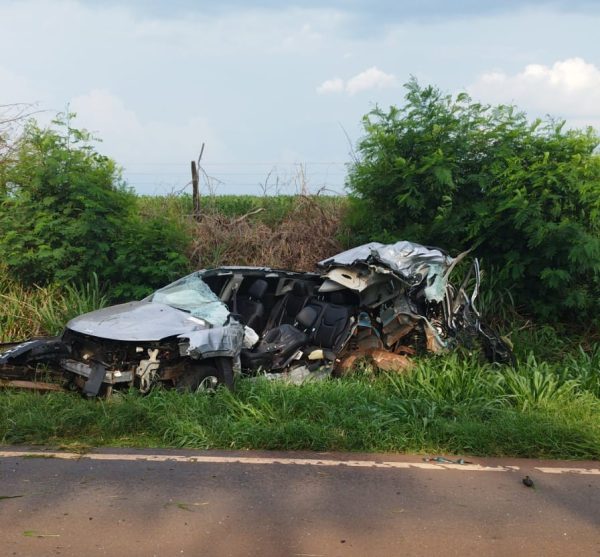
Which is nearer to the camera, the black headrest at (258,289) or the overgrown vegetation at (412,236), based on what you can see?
the overgrown vegetation at (412,236)

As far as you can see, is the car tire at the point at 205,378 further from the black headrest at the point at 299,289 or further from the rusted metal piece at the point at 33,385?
the black headrest at the point at 299,289

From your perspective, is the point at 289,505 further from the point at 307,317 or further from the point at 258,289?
the point at 258,289

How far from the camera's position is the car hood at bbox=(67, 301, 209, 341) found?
240 inches

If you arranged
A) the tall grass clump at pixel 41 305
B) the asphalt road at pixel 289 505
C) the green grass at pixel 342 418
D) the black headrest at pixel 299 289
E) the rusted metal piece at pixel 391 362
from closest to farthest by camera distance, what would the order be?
1. the asphalt road at pixel 289 505
2. the green grass at pixel 342 418
3. the rusted metal piece at pixel 391 362
4. the black headrest at pixel 299 289
5. the tall grass clump at pixel 41 305

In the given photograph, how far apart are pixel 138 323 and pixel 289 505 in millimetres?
2779

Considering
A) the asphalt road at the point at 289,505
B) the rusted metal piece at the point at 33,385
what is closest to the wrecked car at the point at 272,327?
the rusted metal piece at the point at 33,385

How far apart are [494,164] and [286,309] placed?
3.62 meters

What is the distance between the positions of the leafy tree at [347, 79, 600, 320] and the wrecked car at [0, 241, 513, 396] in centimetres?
164

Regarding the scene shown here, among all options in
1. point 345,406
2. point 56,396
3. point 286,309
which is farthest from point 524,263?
point 56,396

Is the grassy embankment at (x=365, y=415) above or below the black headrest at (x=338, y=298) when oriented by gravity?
below

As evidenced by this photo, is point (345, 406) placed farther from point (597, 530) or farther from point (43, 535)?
point (43, 535)

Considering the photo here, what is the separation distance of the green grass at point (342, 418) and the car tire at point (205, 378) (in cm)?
19

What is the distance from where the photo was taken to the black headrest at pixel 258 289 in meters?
7.99

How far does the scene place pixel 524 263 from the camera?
8.77 m
